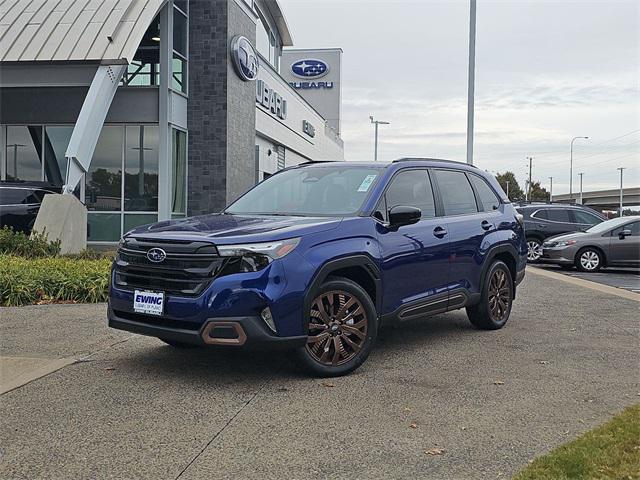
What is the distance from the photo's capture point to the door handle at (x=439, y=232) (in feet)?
20.6

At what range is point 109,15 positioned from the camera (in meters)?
16.6

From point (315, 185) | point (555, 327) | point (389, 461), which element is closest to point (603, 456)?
point (389, 461)

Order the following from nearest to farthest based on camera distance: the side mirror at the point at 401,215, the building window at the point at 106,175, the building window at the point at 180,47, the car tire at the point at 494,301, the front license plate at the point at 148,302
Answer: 1. the front license plate at the point at 148,302
2. the side mirror at the point at 401,215
3. the car tire at the point at 494,301
4. the building window at the point at 106,175
5. the building window at the point at 180,47

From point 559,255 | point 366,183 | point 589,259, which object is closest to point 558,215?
point 559,255

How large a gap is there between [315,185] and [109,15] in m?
12.7

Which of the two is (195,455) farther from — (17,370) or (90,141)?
(90,141)

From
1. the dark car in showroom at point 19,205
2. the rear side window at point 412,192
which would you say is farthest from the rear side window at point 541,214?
the rear side window at point 412,192

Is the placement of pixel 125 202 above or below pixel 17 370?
above

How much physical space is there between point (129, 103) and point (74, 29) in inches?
93.5

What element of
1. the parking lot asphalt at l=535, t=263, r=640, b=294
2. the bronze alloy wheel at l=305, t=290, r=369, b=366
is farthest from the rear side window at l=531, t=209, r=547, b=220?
the bronze alloy wheel at l=305, t=290, r=369, b=366

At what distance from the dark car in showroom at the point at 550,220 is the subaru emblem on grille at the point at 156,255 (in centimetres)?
1506

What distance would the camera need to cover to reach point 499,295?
742 centimetres

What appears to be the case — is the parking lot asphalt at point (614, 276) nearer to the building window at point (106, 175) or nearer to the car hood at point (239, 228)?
the car hood at point (239, 228)

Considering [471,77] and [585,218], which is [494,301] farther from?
[471,77]
